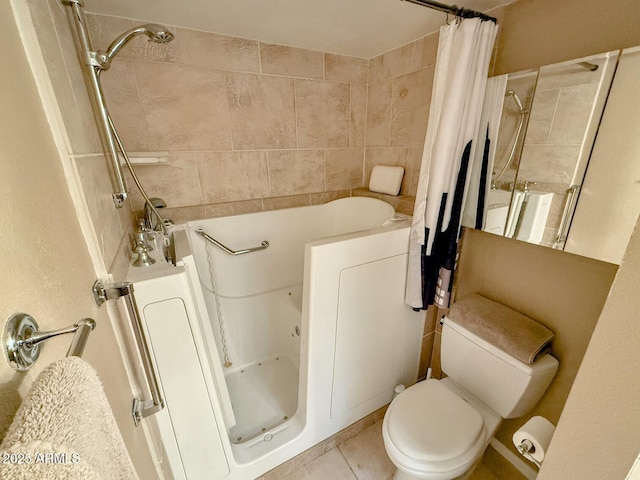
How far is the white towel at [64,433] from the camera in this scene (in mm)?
240

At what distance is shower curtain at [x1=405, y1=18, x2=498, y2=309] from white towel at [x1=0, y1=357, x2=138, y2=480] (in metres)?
1.21

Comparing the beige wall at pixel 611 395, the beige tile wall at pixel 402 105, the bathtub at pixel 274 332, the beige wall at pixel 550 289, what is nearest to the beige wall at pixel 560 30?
the beige tile wall at pixel 402 105

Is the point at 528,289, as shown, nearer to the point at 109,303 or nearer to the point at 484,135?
the point at 484,135

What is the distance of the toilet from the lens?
98 centimetres

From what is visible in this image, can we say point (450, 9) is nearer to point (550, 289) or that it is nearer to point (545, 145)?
point (545, 145)

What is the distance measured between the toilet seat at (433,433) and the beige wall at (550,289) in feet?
1.18

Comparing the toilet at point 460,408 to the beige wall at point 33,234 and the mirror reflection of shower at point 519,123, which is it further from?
the beige wall at point 33,234

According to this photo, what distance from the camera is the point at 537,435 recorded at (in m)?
0.72

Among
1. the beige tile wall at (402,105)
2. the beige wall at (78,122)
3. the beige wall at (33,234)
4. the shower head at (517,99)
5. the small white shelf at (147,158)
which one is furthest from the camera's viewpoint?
the beige tile wall at (402,105)

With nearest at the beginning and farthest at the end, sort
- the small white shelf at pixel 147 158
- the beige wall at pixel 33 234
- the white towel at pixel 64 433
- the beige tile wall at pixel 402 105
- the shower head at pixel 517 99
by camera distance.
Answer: the white towel at pixel 64 433 < the beige wall at pixel 33 234 < the shower head at pixel 517 99 < the small white shelf at pixel 147 158 < the beige tile wall at pixel 402 105

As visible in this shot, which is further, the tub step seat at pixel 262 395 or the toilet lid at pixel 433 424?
the tub step seat at pixel 262 395

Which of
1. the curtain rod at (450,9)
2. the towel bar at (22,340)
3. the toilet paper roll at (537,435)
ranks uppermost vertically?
the curtain rod at (450,9)

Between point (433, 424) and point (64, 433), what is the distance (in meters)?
1.18

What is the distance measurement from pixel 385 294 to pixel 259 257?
2.93 ft
